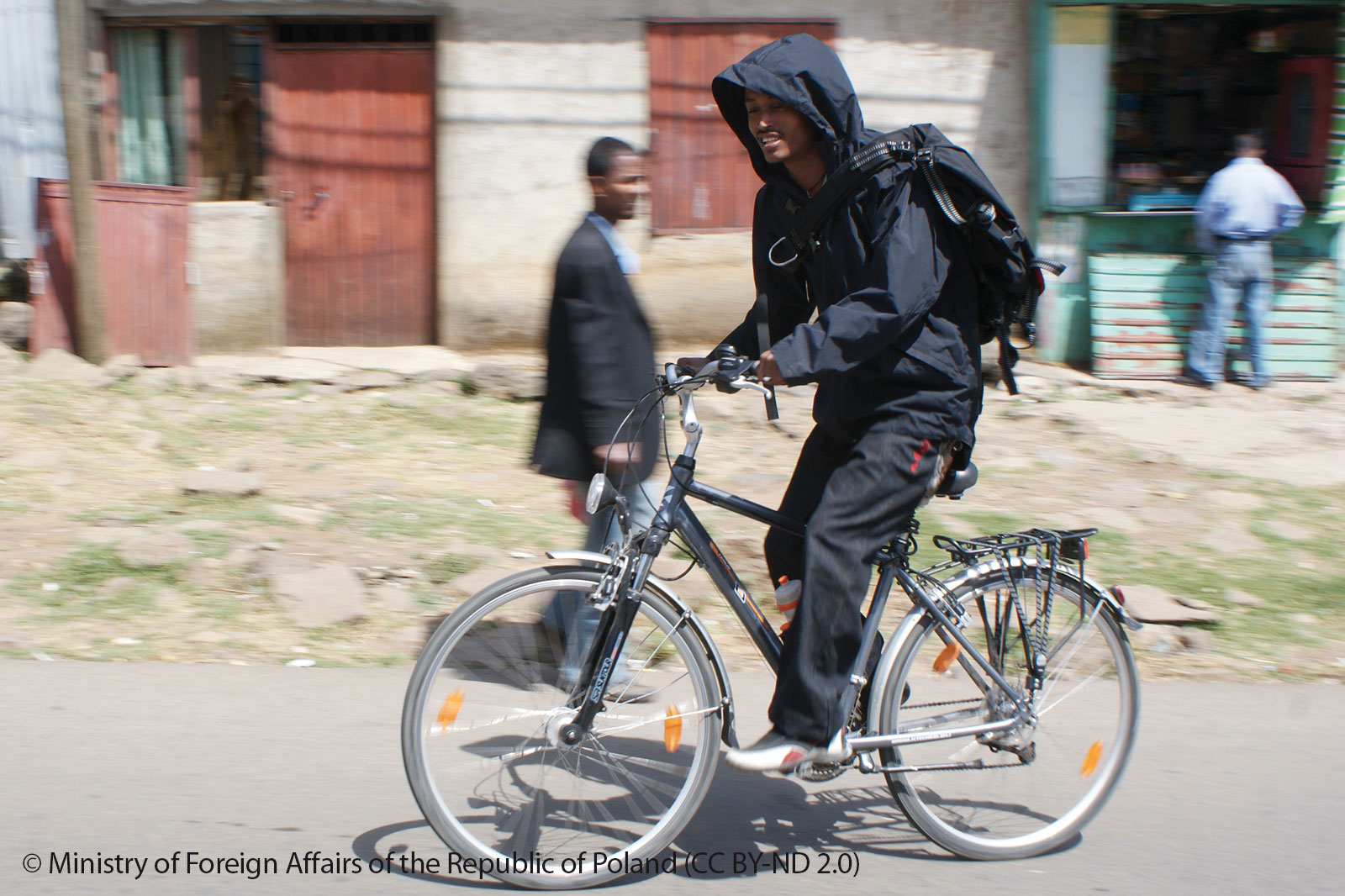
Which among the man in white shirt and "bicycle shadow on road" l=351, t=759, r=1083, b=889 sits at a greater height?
the man in white shirt

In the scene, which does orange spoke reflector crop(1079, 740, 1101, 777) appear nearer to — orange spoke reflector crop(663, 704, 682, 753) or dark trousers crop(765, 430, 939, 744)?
dark trousers crop(765, 430, 939, 744)

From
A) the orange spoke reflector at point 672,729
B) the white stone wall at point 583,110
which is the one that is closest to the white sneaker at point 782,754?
the orange spoke reflector at point 672,729

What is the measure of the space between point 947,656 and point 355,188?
7.88 m

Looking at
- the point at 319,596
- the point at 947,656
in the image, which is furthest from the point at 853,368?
the point at 319,596

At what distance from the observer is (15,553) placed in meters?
5.08

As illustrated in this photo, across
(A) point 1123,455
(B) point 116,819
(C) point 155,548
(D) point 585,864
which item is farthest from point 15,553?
(A) point 1123,455

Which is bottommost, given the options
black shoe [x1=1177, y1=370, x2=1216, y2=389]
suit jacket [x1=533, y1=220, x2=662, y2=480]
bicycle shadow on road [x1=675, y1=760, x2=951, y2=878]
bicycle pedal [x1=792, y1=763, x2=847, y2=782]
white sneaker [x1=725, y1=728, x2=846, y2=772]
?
bicycle shadow on road [x1=675, y1=760, x2=951, y2=878]

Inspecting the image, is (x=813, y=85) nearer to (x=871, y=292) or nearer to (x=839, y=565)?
(x=871, y=292)

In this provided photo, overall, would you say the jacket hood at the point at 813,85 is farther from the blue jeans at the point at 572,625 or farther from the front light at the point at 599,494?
the blue jeans at the point at 572,625

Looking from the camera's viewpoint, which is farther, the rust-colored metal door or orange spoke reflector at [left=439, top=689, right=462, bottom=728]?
the rust-colored metal door

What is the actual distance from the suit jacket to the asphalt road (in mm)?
962

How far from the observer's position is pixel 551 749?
291 centimetres

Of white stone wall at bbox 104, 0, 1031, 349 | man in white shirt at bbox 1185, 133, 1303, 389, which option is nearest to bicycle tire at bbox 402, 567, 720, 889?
white stone wall at bbox 104, 0, 1031, 349

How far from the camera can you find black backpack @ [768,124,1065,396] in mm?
2828
